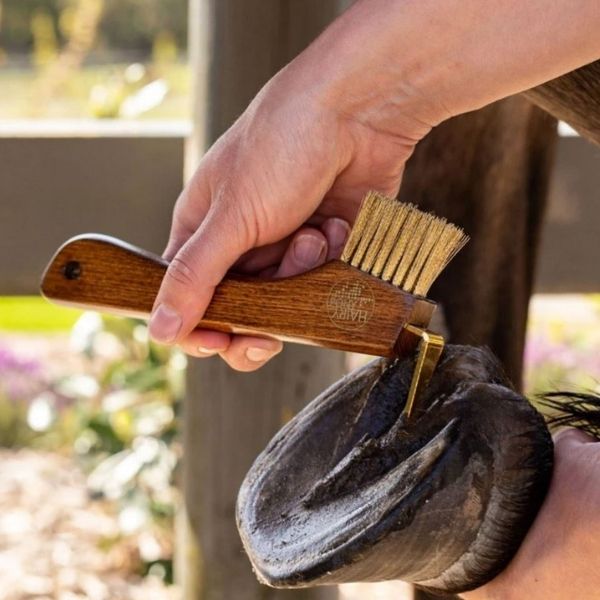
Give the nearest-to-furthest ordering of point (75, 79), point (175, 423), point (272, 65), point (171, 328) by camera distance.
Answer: point (171, 328) → point (272, 65) → point (175, 423) → point (75, 79)

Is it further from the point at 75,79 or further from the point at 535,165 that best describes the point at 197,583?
the point at 75,79

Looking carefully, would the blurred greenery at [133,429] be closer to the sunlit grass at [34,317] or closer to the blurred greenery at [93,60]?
the blurred greenery at [93,60]

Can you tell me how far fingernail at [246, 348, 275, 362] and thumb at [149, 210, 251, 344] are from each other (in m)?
0.11

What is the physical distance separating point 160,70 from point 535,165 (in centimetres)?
445

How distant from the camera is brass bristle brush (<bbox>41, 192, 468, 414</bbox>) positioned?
931 mm

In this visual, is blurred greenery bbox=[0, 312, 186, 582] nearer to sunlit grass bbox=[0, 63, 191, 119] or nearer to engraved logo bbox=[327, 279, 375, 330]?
engraved logo bbox=[327, 279, 375, 330]

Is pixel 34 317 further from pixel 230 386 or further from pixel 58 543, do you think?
pixel 230 386

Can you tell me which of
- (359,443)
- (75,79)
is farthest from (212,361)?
(75,79)

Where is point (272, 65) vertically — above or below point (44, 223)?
above

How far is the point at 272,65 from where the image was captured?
165 cm

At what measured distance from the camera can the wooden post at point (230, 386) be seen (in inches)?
64.7

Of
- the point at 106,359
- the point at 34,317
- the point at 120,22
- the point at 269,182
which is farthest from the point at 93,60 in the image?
the point at 269,182

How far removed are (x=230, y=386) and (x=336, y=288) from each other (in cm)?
82

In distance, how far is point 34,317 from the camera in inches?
146
